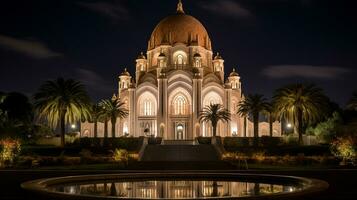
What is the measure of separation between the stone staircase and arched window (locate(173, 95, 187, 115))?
68.6 ft

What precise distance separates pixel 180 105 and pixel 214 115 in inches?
377

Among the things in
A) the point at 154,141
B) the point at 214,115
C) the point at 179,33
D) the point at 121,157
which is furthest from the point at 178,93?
the point at 121,157

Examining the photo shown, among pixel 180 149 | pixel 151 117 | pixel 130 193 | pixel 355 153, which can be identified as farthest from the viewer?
pixel 151 117

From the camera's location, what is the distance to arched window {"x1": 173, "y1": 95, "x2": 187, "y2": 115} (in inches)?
2848

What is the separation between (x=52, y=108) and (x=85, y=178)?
1190 inches

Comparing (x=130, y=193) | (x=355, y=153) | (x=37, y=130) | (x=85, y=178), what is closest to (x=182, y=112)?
→ (x=37, y=130)

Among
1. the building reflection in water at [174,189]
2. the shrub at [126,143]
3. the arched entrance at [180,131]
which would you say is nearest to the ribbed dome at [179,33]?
the arched entrance at [180,131]

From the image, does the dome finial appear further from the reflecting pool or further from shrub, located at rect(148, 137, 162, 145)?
the reflecting pool

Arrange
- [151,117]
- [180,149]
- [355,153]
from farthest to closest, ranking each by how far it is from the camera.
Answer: [151,117]
[180,149]
[355,153]

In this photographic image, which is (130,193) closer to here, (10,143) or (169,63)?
(10,143)

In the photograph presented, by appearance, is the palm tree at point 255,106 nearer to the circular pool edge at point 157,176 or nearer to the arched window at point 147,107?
the arched window at point 147,107

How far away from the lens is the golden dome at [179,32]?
79.2m

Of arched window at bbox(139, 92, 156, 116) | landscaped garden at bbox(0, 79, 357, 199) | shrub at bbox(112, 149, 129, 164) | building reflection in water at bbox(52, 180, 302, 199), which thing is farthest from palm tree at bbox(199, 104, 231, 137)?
building reflection in water at bbox(52, 180, 302, 199)

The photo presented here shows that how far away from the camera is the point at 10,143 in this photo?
1400 inches
